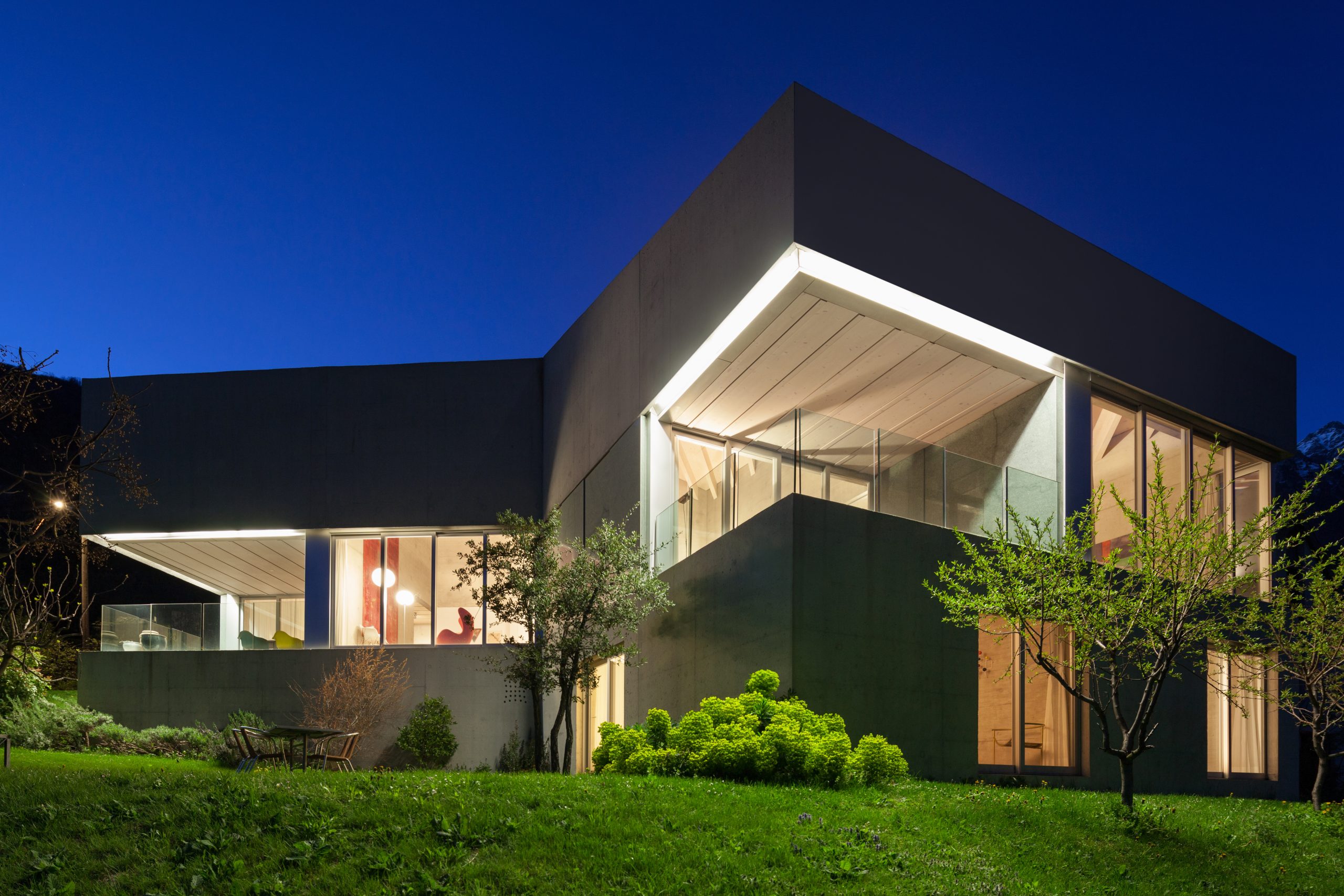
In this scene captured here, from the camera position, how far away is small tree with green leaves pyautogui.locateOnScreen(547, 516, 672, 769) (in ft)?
44.1

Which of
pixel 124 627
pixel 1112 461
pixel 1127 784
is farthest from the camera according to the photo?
pixel 124 627

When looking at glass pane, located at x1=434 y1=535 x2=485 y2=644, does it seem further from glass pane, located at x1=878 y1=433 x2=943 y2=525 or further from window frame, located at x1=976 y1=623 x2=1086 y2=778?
window frame, located at x1=976 y1=623 x2=1086 y2=778

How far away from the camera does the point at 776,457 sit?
1223 centimetres

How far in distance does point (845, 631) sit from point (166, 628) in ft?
52.4

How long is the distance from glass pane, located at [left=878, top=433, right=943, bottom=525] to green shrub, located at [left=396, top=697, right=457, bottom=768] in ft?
37.6

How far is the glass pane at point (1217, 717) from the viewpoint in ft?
55.4

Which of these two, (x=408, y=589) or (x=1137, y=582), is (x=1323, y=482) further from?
(x=1137, y=582)

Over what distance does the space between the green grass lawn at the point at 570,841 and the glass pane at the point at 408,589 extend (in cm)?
1288

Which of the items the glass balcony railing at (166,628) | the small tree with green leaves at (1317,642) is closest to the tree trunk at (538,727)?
the small tree with green leaves at (1317,642)

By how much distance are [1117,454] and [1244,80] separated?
97.1 m

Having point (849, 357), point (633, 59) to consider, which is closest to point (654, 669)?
point (849, 357)

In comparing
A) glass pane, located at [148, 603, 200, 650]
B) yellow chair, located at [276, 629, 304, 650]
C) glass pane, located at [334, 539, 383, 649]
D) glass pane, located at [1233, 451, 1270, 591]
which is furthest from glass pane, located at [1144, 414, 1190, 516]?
glass pane, located at [148, 603, 200, 650]

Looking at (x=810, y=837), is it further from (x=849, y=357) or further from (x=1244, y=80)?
(x=1244, y=80)

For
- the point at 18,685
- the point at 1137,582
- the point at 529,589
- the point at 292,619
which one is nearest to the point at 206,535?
the point at 292,619
